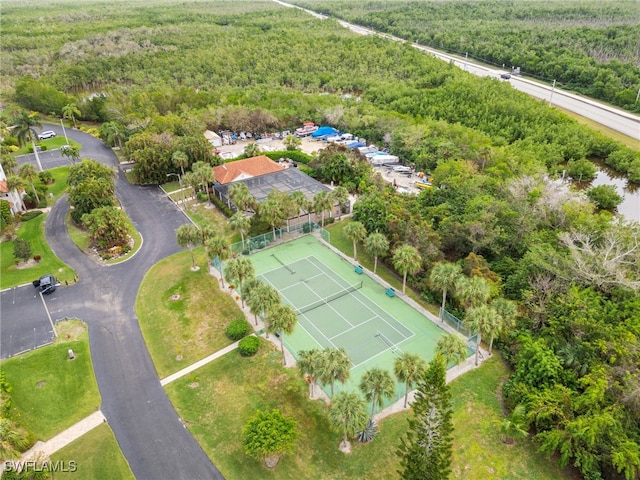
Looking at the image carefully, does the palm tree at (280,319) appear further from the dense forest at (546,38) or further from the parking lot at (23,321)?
the dense forest at (546,38)


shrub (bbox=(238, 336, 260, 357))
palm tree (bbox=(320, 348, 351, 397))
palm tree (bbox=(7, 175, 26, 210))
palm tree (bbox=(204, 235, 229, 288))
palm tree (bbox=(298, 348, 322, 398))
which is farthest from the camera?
palm tree (bbox=(7, 175, 26, 210))

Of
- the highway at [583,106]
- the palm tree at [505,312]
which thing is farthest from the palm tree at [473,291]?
the highway at [583,106]

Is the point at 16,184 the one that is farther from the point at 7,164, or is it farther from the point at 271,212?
the point at 271,212

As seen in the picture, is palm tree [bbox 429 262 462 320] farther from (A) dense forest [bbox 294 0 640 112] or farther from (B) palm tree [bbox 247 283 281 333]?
(A) dense forest [bbox 294 0 640 112]

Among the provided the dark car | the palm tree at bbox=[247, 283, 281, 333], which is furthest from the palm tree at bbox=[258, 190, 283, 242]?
the dark car

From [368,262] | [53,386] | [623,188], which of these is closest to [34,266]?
[53,386]

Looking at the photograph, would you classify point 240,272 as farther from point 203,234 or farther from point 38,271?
point 38,271

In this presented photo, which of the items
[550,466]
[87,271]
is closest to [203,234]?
[87,271]

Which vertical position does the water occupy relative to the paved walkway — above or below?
below
